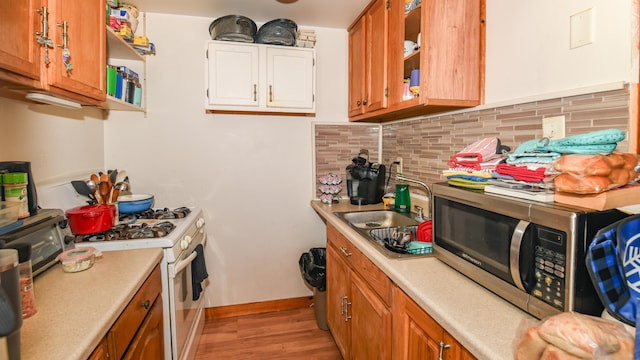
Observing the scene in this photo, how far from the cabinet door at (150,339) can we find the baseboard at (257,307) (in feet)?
3.42

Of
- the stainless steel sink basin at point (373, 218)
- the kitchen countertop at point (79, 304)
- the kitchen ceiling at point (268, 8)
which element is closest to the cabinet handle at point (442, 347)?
the kitchen countertop at point (79, 304)

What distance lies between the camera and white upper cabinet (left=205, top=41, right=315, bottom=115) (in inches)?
86.5

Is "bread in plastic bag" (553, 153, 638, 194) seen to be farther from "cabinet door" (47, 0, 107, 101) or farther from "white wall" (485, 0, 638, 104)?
"cabinet door" (47, 0, 107, 101)

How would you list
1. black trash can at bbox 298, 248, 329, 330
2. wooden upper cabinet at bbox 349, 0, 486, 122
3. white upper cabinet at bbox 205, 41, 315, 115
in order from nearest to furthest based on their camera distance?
wooden upper cabinet at bbox 349, 0, 486, 122
white upper cabinet at bbox 205, 41, 315, 115
black trash can at bbox 298, 248, 329, 330

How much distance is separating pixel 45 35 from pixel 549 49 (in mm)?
1894

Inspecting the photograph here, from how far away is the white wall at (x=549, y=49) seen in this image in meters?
0.95

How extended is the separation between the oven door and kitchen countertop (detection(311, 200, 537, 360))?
1007 mm

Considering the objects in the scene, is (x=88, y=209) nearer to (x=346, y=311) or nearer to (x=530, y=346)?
(x=346, y=311)

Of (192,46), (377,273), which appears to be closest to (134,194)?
(192,46)

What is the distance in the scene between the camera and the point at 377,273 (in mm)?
1349

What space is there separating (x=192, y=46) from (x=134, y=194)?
119 centimetres

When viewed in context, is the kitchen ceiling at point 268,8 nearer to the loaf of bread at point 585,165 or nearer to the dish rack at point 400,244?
the dish rack at point 400,244

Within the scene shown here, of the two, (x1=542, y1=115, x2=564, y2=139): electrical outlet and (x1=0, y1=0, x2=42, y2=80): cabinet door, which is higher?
(x1=0, y1=0, x2=42, y2=80): cabinet door

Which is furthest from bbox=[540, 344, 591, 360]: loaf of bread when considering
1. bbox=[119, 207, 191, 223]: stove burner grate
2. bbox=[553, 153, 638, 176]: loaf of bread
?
bbox=[119, 207, 191, 223]: stove burner grate
